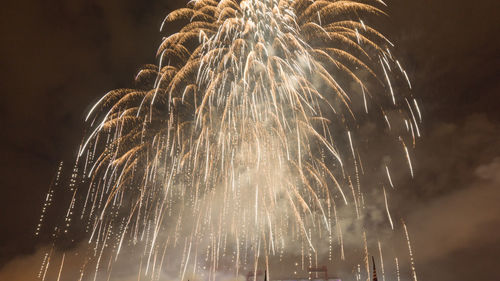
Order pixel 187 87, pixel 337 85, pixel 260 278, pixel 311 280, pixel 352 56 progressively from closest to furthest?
pixel 352 56 → pixel 337 85 → pixel 187 87 → pixel 311 280 → pixel 260 278

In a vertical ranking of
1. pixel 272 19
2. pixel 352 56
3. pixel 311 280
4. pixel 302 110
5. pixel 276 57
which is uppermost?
pixel 272 19

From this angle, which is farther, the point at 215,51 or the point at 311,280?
the point at 311,280

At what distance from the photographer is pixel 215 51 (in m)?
15.3

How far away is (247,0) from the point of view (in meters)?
14.0

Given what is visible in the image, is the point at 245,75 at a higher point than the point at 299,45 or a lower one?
lower

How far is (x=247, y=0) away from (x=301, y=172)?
7.27 m

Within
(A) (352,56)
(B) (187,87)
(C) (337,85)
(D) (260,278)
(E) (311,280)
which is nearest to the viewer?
(A) (352,56)

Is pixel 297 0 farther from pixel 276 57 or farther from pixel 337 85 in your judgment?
pixel 337 85

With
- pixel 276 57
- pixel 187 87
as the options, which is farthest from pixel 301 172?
pixel 187 87

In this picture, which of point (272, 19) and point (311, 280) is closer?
point (272, 19)

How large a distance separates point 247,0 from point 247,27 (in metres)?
1.00

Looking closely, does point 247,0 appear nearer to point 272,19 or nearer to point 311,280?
point 272,19

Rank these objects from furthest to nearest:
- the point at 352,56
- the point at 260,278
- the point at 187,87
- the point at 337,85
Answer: the point at 260,278
the point at 187,87
the point at 337,85
the point at 352,56

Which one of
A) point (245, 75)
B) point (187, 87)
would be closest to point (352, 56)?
point (245, 75)
